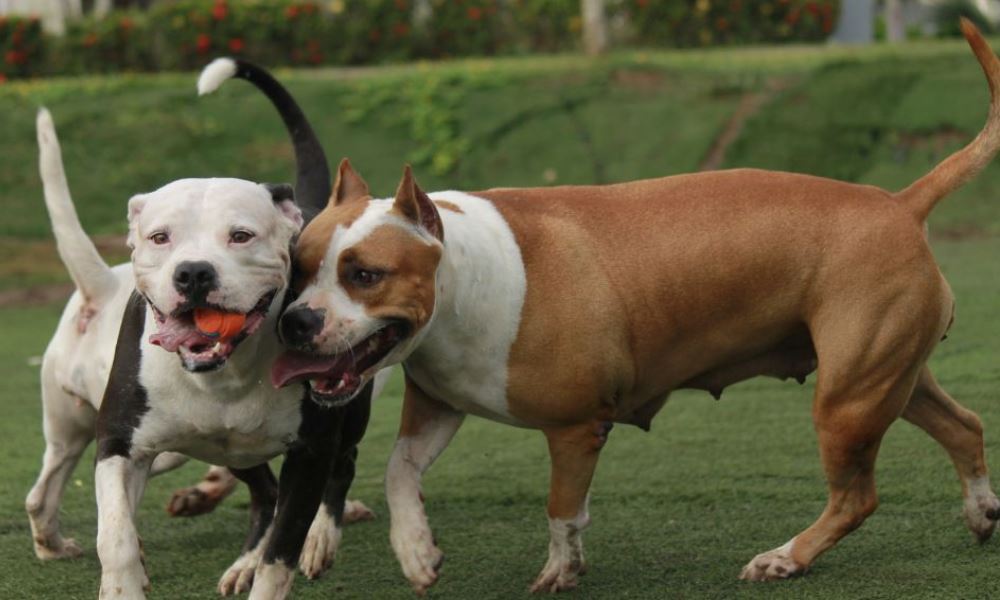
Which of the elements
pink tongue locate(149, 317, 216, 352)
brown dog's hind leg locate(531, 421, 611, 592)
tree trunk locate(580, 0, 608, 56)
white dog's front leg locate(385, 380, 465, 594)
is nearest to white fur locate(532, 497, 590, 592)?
brown dog's hind leg locate(531, 421, 611, 592)

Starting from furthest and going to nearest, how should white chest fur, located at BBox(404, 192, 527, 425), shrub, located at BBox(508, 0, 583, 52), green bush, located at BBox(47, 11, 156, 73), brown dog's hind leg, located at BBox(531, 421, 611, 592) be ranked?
shrub, located at BBox(508, 0, 583, 52) → green bush, located at BBox(47, 11, 156, 73) → brown dog's hind leg, located at BBox(531, 421, 611, 592) → white chest fur, located at BBox(404, 192, 527, 425)

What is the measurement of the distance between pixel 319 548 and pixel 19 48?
16904mm

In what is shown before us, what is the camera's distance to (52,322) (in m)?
12.1

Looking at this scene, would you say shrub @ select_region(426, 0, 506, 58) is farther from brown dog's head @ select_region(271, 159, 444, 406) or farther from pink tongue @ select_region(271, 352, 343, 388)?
pink tongue @ select_region(271, 352, 343, 388)

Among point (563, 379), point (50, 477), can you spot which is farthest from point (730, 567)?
point (50, 477)

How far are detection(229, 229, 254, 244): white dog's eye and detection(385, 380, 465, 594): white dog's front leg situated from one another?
105 cm

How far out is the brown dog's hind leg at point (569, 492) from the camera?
192 inches

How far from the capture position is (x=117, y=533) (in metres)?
4.34

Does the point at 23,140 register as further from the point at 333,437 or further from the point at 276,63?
the point at 333,437

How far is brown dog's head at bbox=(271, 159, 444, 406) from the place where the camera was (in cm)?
433

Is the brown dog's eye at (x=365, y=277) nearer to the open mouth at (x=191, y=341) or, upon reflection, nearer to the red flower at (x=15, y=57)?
the open mouth at (x=191, y=341)

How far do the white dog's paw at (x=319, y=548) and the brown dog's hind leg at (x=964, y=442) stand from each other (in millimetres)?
2040

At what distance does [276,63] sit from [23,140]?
14.3 feet

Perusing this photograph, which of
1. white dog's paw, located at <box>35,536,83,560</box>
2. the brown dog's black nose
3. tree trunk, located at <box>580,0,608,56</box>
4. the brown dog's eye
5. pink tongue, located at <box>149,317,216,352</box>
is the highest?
the brown dog's eye
